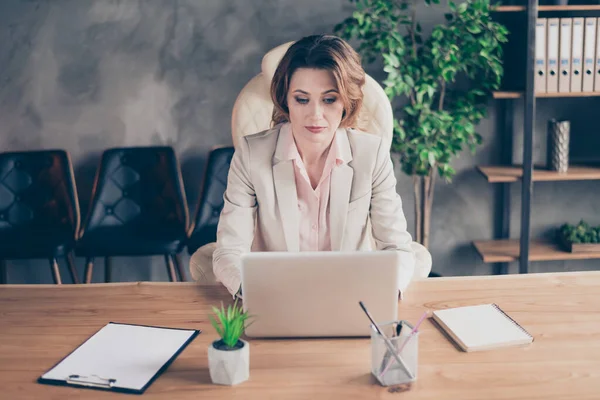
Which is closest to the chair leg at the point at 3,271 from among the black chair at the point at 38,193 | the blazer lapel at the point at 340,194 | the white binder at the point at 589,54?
the black chair at the point at 38,193

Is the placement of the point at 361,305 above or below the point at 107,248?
above

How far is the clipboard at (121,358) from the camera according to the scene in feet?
4.07

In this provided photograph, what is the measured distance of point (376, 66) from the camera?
3523 millimetres

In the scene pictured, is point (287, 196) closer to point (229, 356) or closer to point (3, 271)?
point (229, 356)

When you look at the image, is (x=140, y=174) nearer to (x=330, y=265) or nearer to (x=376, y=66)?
(x=376, y=66)

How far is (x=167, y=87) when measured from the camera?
3578 millimetres

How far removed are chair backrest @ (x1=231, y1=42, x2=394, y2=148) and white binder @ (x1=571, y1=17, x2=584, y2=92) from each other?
1.39m

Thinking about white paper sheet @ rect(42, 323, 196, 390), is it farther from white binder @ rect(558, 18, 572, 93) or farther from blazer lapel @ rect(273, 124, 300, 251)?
white binder @ rect(558, 18, 572, 93)

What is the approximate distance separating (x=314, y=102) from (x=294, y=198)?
28cm

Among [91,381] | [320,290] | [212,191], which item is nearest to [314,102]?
[320,290]

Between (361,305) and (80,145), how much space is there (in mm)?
2716

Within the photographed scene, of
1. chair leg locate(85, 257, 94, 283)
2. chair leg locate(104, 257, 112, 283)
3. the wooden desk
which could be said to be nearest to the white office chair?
the wooden desk

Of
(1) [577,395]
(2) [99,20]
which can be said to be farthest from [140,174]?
(1) [577,395]

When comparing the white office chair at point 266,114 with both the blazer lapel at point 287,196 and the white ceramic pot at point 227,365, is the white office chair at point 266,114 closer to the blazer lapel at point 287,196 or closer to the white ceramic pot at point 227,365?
the blazer lapel at point 287,196
